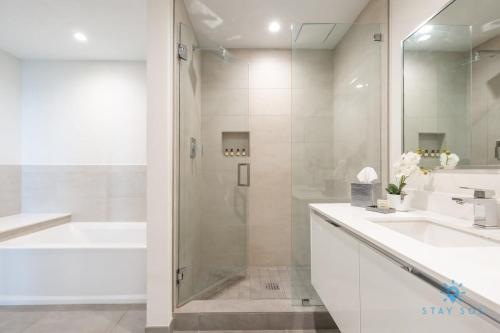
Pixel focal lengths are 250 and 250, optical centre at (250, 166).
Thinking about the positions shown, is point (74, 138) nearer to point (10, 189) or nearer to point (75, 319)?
point (10, 189)

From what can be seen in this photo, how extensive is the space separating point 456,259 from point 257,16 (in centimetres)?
242

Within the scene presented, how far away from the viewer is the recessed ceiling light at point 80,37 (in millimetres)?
2617

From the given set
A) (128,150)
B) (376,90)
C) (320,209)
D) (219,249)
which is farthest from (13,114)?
(376,90)

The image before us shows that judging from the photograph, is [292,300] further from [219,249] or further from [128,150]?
[128,150]

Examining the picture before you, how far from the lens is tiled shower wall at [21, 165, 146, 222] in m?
3.18

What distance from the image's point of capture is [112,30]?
101 inches

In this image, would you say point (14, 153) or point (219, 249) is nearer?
point (219, 249)

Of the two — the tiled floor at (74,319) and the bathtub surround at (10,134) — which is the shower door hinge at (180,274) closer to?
the tiled floor at (74,319)

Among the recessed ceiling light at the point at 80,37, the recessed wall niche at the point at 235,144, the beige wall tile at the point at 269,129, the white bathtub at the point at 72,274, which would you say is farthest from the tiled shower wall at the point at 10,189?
the beige wall tile at the point at 269,129

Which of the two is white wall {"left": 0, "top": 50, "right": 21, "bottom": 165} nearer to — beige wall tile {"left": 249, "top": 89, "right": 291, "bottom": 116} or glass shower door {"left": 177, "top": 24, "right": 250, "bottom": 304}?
glass shower door {"left": 177, "top": 24, "right": 250, "bottom": 304}

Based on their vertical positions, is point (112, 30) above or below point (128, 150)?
above

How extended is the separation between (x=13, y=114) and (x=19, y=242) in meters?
1.69

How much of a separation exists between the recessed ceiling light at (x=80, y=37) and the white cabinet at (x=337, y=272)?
9.66 feet

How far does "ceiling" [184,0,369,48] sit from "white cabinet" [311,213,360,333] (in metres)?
1.61
